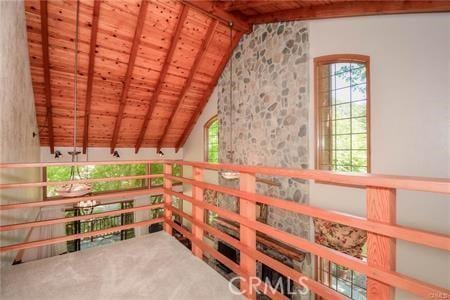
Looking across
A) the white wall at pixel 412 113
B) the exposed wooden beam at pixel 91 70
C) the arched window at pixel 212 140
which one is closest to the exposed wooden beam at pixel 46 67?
the exposed wooden beam at pixel 91 70

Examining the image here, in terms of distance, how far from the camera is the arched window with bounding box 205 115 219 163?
24.1 feet

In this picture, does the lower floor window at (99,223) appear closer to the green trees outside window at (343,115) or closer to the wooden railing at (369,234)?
the green trees outside window at (343,115)

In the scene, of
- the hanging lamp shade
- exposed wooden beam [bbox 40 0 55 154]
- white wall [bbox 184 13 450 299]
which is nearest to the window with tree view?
exposed wooden beam [bbox 40 0 55 154]

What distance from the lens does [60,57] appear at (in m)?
4.92

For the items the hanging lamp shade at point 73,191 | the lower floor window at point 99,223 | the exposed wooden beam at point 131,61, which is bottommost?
the lower floor window at point 99,223

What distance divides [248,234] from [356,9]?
3618 millimetres

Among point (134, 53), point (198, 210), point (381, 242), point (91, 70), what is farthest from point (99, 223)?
point (381, 242)

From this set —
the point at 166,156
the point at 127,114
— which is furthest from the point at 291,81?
the point at 166,156

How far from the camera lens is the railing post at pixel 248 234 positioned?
1925mm

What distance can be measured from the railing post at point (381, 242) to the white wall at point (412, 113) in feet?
7.89

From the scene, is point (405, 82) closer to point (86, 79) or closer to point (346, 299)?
point (346, 299)

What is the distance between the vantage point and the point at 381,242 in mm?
1160

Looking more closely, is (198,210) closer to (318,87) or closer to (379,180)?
(379,180)

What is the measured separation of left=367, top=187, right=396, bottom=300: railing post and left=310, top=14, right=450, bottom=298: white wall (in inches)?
94.7
